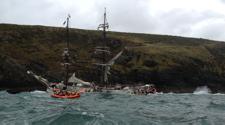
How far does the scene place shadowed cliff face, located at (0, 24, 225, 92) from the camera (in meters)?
123

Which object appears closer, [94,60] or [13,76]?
[13,76]

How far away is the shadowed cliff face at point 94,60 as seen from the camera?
404 feet

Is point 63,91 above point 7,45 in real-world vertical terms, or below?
below

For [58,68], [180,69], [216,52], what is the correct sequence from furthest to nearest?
[216,52] < [180,69] < [58,68]

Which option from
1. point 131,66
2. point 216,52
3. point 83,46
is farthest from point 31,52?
point 216,52

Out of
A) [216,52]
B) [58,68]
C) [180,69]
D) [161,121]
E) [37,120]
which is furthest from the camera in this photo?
[216,52]

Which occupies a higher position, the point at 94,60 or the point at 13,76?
the point at 94,60

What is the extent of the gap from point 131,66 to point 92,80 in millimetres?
14870

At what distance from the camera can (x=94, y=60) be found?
137 m

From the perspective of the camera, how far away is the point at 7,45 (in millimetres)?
131750

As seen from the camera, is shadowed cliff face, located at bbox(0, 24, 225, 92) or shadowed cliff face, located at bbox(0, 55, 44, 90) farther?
shadowed cliff face, located at bbox(0, 24, 225, 92)

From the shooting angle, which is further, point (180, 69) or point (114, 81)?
point (180, 69)

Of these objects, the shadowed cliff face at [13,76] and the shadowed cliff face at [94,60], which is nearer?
the shadowed cliff face at [13,76]

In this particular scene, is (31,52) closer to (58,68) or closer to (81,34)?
(58,68)
